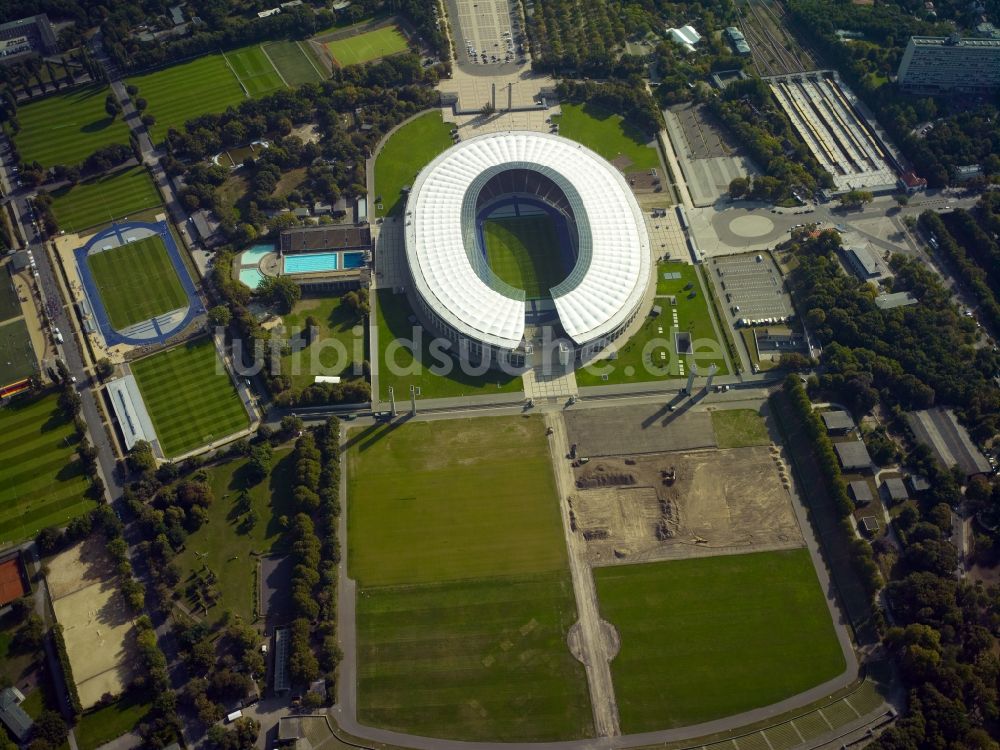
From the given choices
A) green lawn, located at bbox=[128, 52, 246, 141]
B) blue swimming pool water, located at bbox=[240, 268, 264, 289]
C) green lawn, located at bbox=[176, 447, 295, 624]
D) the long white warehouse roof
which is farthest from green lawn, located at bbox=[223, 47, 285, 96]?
green lawn, located at bbox=[176, 447, 295, 624]

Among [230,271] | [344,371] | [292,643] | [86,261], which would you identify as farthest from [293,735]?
[86,261]

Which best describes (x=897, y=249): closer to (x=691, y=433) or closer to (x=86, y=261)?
(x=691, y=433)

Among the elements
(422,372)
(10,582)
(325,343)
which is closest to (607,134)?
Result: (422,372)

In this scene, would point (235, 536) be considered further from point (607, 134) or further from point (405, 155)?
point (607, 134)

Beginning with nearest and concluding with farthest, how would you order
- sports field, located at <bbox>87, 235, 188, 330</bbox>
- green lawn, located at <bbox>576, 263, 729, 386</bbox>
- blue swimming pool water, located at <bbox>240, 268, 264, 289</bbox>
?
1. green lawn, located at <bbox>576, 263, 729, 386</bbox>
2. sports field, located at <bbox>87, 235, 188, 330</bbox>
3. blue swimming pool water, located at <bbox>240, 268, 264, 289</bbox>

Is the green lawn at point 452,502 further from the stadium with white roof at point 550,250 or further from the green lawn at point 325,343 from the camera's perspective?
the stadium with white roof at point 550,250

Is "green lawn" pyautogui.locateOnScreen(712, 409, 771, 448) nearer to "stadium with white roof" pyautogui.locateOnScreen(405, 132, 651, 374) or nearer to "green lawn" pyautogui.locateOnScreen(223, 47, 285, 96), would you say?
"stadium with white roof" pyautogui.locateOnScreen(405, 132, 651, 374)
